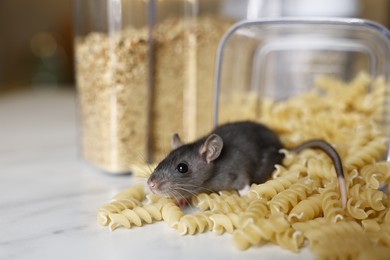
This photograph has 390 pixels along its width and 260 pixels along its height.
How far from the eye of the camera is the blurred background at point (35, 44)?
12.2ft

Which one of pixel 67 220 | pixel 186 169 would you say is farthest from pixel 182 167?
pixel 67 220

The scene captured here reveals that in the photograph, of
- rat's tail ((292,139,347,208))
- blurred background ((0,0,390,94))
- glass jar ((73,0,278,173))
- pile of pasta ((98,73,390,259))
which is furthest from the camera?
blurred background ((0,0,390,94))

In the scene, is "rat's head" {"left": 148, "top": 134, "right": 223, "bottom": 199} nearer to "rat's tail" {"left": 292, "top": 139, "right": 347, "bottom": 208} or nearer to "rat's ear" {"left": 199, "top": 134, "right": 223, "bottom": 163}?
"rat's ear" {"left": 199, "top": 134, "right": 223, "bottom": 163}

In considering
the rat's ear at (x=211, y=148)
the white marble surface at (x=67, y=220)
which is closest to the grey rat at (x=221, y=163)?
the rat's ear at (x=211, y=148)

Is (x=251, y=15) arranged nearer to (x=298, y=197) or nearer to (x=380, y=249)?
(x=298, y=197)

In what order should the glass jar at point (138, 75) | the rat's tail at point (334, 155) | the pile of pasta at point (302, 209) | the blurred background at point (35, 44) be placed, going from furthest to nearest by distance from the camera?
the blurred background at point (35, 44) < the glass jar at point (138, 75) < the rat's tail at point (334, 155) < the pile of pasta at point (302, 209)

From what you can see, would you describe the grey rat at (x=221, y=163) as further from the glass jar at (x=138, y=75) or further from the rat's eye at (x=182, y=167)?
the glass jar at (x=138, y=75)

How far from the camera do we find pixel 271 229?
73 centimetres

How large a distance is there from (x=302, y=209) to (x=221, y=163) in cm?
23

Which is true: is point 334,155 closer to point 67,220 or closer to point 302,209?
point 302,209

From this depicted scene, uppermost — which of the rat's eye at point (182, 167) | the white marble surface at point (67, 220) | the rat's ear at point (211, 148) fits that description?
the rat's ear at point (211, 148)

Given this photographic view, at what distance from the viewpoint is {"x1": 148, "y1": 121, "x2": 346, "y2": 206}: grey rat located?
912mm

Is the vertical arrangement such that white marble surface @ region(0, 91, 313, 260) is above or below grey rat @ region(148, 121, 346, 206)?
below

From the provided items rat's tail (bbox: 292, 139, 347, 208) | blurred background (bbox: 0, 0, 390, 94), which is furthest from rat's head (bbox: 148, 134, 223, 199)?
blurred background (bbox: 0, 0, 390, 94)
